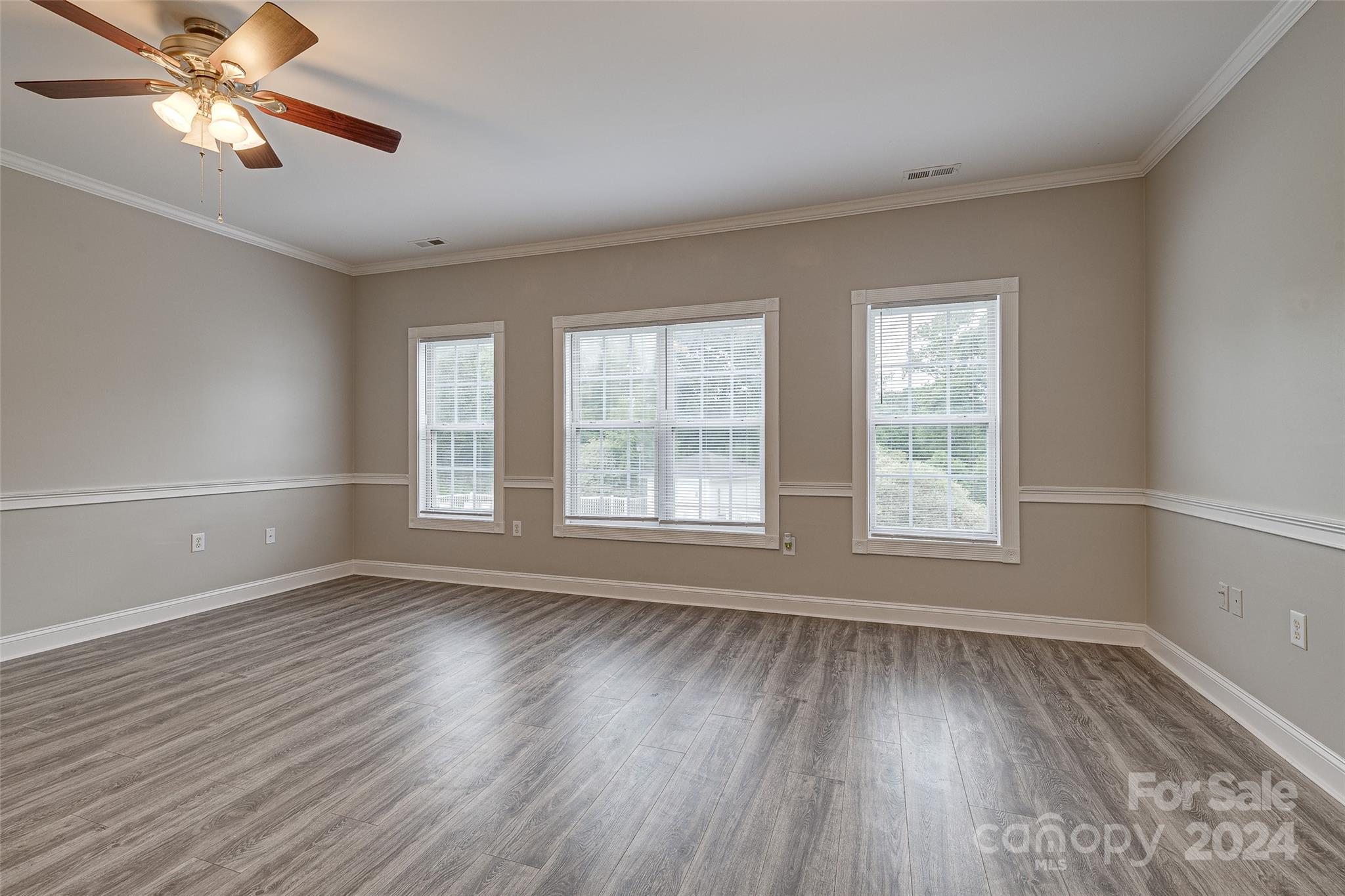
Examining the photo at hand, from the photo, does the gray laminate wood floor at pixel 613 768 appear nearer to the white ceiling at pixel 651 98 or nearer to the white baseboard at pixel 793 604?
the white baseboard at pixel 793 604

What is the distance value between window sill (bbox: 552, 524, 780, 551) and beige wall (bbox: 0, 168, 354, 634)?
2.45 m

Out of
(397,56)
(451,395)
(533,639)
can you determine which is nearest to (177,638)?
(533,639)

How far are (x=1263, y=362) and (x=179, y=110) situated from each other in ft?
15.1

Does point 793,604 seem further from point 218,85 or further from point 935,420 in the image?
point 218,85

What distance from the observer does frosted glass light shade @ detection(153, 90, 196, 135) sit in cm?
236

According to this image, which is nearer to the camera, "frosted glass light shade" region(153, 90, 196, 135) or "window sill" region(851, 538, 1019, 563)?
"frosted glass light shade" region(153, 90, 196, 135)

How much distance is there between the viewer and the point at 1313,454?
2213mm

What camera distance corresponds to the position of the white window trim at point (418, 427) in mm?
5168

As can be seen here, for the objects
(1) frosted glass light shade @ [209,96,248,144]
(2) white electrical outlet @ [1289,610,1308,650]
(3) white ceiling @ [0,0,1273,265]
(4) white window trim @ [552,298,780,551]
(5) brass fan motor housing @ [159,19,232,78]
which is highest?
(3) white ceiling @ [0,0,1273,265]

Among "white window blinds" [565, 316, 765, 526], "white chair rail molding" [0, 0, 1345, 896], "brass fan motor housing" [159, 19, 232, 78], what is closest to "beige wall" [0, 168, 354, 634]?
"white chair rail molding" [0, 0, 1345, 896]

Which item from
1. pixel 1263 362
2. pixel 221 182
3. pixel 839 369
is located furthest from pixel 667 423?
pixel 1263 362

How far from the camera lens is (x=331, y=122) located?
252 centimetres

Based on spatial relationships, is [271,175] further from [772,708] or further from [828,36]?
[772,708]

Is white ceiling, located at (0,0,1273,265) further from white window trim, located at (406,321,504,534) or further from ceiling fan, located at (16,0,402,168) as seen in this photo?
white window trim, located at (406,321,504,534)
